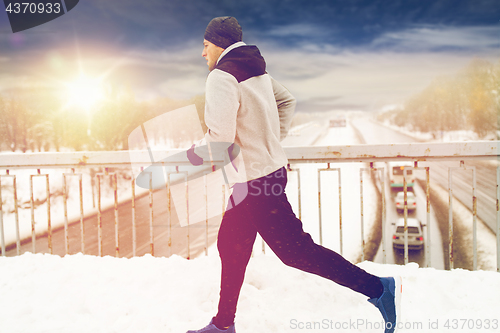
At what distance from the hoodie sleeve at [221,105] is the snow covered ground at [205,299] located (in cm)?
102

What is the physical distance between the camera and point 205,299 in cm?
201

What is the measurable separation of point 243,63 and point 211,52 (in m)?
0.20

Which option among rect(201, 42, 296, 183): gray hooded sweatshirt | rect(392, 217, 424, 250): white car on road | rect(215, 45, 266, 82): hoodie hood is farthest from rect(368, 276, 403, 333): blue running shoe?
rect(392, 217, 424, 250): white car on road

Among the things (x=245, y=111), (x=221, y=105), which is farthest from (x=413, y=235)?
(x=221, y=105)

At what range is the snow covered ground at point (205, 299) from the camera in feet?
5.70

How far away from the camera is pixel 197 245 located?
19594mm

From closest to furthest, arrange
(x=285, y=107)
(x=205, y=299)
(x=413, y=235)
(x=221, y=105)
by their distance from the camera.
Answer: (x=221, y=105) < (x=285, y=107) < (x=205, y=299) < (x=413, y=235)

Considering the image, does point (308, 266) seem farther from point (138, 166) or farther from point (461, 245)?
point (461, 245)

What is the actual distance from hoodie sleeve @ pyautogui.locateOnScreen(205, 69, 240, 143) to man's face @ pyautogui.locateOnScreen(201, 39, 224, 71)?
0.19m

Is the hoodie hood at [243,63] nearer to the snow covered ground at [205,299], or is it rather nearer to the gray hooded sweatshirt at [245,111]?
the gray hooded sweatshirt at [245,111]

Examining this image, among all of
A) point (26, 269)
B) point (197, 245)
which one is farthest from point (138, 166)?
point (197, 245)

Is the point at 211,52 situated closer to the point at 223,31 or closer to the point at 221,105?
the point at 223,31

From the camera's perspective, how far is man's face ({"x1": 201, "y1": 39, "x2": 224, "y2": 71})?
1472 mm

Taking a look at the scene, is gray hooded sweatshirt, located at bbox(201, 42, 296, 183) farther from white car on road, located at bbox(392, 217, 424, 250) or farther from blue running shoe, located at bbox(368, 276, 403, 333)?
white car on road, located at bbox(392, 217, 424, 250)
